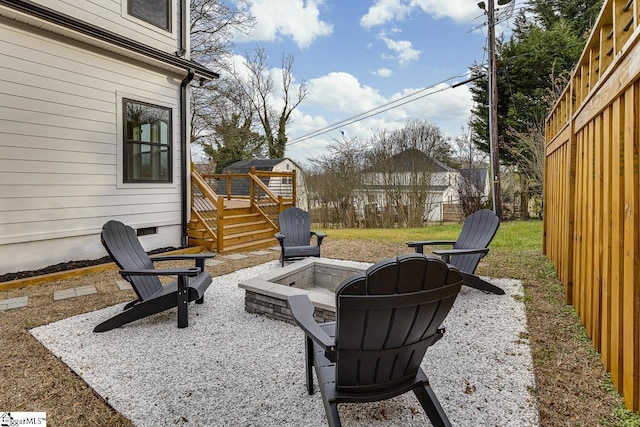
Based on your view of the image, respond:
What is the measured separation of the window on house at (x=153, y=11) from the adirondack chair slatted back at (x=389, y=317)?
7060 millimetres

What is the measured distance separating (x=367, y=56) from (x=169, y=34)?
12086 mm

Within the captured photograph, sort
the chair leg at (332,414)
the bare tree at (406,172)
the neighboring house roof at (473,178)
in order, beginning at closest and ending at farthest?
the chair leg at (332,414), the bare tree at (406,172), the neighboring house roof at (473,178)

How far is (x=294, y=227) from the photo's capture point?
20.5 ft

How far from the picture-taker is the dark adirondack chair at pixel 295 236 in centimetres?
572

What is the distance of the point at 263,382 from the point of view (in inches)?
96.7

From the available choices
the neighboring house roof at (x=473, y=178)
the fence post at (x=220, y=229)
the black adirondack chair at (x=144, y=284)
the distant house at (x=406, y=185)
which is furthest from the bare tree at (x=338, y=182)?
the black adirondack chair at (x=144, y=284)

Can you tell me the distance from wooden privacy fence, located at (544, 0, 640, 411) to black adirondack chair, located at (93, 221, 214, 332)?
321cm

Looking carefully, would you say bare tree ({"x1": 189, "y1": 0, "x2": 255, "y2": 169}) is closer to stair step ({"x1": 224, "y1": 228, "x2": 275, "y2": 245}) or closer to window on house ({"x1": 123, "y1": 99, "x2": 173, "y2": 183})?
window on house ({"x1": 123, "y1": 99, "x2": 173, "y2": 183})

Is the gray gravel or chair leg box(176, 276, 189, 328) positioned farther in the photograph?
chair leg box(176, 276, 189, 328)

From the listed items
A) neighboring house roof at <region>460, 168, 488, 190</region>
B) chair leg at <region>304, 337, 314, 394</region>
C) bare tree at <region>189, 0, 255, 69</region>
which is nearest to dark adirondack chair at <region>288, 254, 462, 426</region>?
chair leg at <region>304, 337, 314, 394</region>

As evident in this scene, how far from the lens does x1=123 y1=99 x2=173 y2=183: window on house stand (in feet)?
20.8

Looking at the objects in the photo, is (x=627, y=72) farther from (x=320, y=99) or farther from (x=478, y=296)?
(x=320, y=99)

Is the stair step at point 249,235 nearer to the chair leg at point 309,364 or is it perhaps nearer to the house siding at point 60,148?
the house siding at point 60,148

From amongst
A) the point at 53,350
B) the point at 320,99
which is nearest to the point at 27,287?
the point at 53,350
